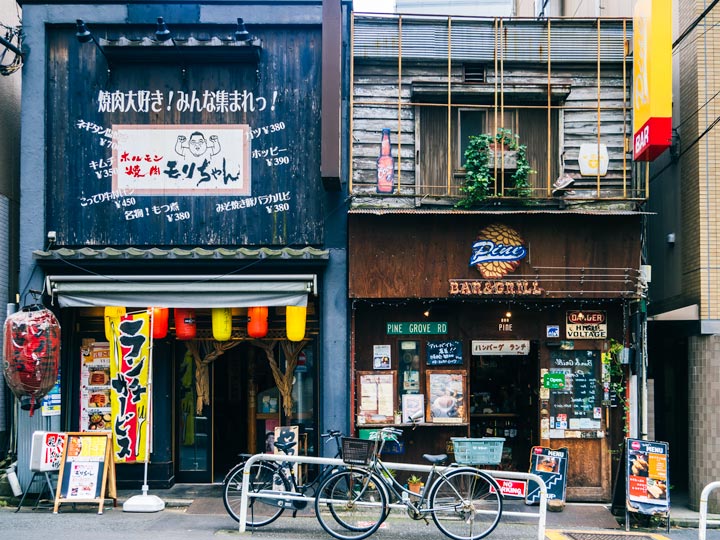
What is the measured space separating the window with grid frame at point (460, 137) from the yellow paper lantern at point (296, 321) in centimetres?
Answer: 298

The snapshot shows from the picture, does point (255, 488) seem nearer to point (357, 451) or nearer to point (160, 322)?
point (357, 451)

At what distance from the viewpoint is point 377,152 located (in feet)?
42.3

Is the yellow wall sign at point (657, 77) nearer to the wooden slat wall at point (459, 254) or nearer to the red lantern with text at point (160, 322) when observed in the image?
the wooden slat wall at point (459, 254)

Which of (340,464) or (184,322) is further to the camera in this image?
(184,322)

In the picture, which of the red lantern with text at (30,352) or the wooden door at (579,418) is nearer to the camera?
the red lantern with text at (30,352)

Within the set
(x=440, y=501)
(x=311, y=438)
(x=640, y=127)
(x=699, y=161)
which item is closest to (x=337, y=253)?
(x=311, y=438)

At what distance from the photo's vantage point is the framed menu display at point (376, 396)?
12.7 m

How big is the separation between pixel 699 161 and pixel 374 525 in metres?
8.03

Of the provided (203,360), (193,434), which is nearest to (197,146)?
(203,360)

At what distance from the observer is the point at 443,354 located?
13.0 metres

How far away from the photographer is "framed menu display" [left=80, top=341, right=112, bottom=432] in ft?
42.4

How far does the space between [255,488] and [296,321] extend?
9.39 feet

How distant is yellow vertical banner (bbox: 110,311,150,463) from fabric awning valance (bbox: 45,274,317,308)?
417 millimetres

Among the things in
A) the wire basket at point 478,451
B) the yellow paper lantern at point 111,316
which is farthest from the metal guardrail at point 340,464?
the yellow paper lantern at point 111,316
